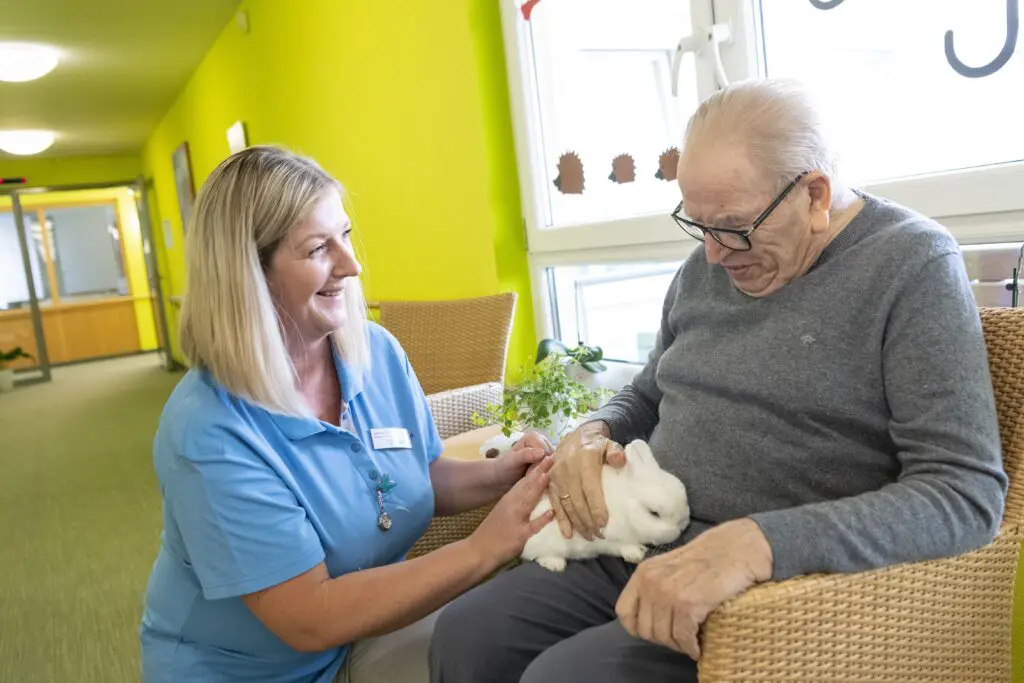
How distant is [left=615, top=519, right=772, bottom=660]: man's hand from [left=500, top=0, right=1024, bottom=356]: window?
0.59 metres

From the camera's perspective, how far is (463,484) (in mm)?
1568

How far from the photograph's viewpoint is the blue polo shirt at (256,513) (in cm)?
114

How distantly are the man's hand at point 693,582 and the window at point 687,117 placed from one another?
1.94ft

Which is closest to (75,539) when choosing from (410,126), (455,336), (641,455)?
(455,336)

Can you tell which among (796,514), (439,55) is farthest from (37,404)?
(796,514)

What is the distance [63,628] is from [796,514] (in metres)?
2.80

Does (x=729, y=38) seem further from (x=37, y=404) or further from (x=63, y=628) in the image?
(x=37, y=404)

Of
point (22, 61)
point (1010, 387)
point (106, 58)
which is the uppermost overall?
point (106, 58)

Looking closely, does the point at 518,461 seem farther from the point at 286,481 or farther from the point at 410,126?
the point at 410,126

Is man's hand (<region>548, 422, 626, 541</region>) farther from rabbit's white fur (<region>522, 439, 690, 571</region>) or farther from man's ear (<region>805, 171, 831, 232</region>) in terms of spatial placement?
man's ear (<region>805, 171, 831, 232</region>)

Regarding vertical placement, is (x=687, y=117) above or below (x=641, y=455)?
above

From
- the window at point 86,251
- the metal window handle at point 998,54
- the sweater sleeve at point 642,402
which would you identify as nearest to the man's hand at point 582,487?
the sweater sleeve at point 642,402

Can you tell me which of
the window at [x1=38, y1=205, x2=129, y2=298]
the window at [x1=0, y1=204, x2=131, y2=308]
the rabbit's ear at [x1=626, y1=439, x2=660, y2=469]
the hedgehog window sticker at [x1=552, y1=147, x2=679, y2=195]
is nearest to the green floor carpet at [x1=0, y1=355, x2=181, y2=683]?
the rabbit's ear at [x1=626, y1=439, x2=660, y2=469]

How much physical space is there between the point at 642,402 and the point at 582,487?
12.9 inches
